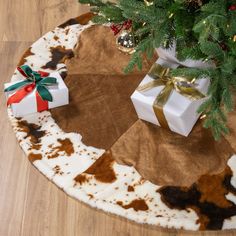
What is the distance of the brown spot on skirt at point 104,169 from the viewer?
1.42 meters

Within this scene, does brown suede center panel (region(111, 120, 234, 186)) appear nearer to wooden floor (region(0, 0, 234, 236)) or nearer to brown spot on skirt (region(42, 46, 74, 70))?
wooden floor (region(0, 0, 234, 236))

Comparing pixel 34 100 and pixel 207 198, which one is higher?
pixel 34 100

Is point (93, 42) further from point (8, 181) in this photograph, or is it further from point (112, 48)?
point (8, 181)

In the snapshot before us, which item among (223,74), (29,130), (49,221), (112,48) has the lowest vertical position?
(49,221)

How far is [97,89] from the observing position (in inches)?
64.7

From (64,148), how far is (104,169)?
0.17 meters

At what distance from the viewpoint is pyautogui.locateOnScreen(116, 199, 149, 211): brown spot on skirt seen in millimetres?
1345

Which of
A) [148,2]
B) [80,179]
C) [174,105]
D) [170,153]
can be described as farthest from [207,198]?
[148,2]

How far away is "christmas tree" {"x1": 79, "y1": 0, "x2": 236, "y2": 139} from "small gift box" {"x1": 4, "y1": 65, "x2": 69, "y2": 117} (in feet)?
1.21

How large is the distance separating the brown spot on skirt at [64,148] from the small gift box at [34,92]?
0.16 metres

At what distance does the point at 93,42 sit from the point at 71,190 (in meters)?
0.69

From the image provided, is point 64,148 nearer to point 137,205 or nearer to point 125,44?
point 137,205

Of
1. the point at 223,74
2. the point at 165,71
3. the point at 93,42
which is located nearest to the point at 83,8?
the point at 93,42

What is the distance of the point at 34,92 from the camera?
1522 millimetres
